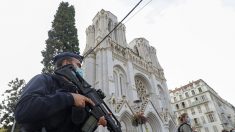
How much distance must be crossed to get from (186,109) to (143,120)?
32248 millimetres

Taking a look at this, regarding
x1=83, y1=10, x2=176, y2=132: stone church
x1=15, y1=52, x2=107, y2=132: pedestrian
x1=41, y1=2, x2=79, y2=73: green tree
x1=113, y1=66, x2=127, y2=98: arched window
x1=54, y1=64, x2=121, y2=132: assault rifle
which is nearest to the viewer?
x1=15, y1=52, x2=107, y2=132: pedestrian

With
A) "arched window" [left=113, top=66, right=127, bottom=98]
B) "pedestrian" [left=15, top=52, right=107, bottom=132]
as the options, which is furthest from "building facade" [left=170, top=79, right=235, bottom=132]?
"pedestrian" [left=15, top=52, right=107, bottom=132]

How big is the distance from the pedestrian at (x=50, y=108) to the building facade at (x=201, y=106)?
40393 mm

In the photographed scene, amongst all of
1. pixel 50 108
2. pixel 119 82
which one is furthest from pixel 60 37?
pixel 50 108

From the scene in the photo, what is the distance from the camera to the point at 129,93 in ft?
80.1

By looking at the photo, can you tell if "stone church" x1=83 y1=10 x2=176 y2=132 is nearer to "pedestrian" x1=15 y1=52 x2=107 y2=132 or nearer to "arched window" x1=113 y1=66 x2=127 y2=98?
"arched window" x1=113 y1=66 x2=127 y2=98

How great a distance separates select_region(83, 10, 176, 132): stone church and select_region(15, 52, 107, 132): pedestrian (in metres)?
16.6

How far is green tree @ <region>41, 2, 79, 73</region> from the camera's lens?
16.1 meters

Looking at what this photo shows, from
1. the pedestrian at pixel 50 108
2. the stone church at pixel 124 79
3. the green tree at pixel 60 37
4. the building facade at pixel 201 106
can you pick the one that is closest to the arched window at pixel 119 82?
the stone church at pixel 124 79

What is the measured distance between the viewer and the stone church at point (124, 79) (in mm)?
21578

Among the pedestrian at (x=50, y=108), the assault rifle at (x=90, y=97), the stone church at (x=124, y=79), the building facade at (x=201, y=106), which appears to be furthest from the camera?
the building facade at (x=201, y=106)

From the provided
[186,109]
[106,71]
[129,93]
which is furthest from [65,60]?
[186,109]

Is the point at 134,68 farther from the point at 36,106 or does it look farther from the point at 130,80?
the point at 36,106

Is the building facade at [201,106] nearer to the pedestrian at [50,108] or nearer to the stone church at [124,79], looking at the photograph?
the stone church at [124,79]
